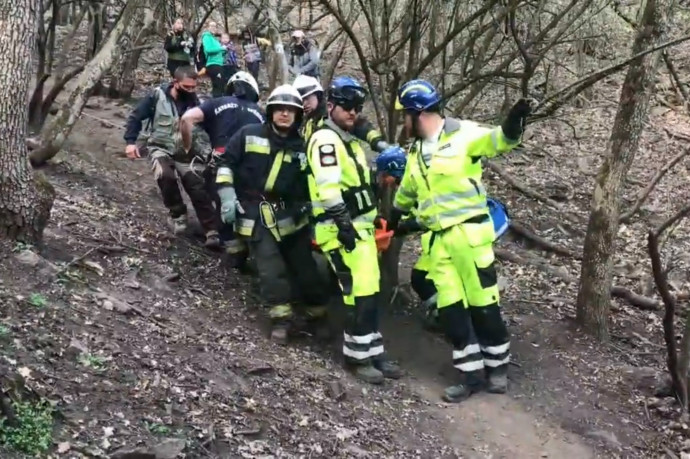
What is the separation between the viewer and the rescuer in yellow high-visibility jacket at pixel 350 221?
601 cm

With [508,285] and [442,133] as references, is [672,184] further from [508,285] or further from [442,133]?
[442,133]

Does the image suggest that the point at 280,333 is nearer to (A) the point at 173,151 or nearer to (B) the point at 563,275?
(A) the point at 173,151

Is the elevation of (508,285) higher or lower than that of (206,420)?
lower

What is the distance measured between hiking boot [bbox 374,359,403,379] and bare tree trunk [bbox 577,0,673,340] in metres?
2.07

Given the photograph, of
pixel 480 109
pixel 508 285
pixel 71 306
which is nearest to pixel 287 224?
pixel 71 306

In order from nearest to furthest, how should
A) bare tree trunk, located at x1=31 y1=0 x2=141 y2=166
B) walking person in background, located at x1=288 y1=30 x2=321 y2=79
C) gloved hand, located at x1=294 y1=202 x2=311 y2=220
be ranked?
gloved hand, located at x1=294 y1=202 x2=311 y2=220
bare tree trunk, located at x1=31 y1=0 x2=141 y2=166
walking person in background, located at x1=288 y1=30 x2=321 y2=79

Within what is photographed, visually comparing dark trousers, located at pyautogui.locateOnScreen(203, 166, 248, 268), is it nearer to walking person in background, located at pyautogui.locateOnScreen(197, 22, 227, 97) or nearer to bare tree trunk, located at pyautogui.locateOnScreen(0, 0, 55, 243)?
bare tree trunk, located at pyautogui.locateOnScreen(0, 0, 55, 243)

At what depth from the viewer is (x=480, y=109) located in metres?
16.0

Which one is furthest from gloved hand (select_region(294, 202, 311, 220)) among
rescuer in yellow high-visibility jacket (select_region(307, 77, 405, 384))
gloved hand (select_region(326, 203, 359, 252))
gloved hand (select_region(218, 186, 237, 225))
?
gloved hand (select_region(326, 203, 359, 252))

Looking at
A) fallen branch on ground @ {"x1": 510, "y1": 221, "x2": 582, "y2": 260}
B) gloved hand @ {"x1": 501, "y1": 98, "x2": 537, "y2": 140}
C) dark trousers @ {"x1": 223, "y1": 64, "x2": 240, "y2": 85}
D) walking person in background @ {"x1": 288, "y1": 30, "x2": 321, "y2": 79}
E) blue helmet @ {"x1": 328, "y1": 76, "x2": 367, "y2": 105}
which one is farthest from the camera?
walking person in background @ {"x1": 288, "y1": 30, "x2": 321, "y2": 79}

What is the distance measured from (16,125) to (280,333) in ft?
8.19

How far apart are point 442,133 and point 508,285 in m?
3.24

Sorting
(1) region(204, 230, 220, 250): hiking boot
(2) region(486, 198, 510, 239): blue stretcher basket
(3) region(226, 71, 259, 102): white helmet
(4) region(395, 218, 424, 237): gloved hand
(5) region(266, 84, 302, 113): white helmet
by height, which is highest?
(5) region(266, 84, 302, 113): white helmet

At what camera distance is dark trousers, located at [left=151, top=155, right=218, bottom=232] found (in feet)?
25.8
